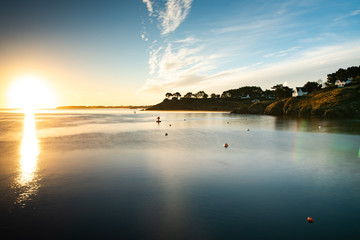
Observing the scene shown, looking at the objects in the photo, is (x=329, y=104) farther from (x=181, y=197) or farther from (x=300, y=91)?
(x=181, y=197)

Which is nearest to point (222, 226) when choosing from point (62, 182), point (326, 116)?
point (62, 182)

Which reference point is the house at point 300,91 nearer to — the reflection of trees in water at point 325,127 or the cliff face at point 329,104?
the cliff face at point 329,104

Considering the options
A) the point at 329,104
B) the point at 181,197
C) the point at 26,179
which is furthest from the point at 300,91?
the point at 26,179

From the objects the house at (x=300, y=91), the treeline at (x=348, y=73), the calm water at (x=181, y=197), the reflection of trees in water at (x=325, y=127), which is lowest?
the reflection of trees in water at (x=325, y=127)

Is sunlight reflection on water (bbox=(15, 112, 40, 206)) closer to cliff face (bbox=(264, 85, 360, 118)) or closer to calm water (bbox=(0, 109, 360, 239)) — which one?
calm water (bbox=(0, 109, 360, 239))

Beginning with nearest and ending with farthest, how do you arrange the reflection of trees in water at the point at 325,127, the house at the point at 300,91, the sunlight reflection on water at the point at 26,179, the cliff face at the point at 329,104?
the sunlight reflection on water at the point at 26,179
the reflection of trees in water at the point at 325,127
the cliff face at the point at 329,104
the house at the point at 300,91

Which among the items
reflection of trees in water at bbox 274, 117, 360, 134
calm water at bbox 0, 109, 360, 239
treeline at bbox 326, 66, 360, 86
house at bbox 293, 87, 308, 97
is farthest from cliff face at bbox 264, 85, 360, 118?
calm water at bbox 0, 109, 360, 239

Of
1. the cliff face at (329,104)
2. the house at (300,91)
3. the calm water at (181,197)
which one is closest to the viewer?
the calm water at (181,197)

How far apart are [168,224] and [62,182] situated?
955 cm

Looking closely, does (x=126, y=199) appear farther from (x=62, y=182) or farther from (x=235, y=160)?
(x=235, y=160)

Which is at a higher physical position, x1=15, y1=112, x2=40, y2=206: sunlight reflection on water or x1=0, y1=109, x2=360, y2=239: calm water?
x1=15, y1=112, x2=40, y2=206: sunlight reflection on water

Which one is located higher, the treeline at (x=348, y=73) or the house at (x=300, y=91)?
the treeline at (x=348, y=73)

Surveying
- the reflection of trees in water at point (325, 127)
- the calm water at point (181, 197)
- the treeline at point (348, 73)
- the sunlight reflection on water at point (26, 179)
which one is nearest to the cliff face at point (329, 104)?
the reflection of trees in water at point (325, 127)

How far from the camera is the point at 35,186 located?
13.9 meters
